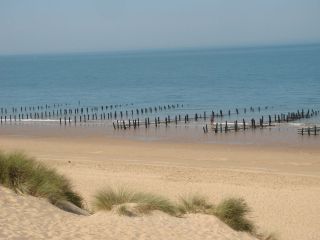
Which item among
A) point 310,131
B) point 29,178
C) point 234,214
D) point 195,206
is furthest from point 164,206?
point 310,131

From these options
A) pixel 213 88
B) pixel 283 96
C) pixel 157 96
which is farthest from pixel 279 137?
pixel 213 88

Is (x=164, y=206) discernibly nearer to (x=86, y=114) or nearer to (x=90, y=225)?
(x=90, y=225)

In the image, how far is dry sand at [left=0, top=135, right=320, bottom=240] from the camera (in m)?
12.3

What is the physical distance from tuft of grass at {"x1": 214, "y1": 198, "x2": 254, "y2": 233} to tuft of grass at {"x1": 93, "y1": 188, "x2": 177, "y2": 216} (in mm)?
1163

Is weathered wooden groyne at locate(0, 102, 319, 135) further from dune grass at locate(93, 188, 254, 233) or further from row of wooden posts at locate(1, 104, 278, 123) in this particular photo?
dune grass at locate(93, 188, 254, 233)

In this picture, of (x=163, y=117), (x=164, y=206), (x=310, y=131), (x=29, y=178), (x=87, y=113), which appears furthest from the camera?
(x=87, y=113)

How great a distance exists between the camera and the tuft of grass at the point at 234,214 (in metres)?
14.1

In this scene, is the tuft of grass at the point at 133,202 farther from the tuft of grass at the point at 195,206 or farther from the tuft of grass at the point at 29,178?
the tuft of grass at the point at 29,178

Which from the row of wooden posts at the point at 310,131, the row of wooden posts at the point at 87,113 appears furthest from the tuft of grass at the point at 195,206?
the row of wooden posts at the point at 87,113

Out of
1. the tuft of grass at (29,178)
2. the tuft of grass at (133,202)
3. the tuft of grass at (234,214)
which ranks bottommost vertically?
the tuft of grass at (234,214)

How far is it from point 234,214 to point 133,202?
2.56m

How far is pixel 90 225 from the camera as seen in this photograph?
12305mm

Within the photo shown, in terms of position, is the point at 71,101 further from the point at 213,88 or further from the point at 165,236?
the point at 165,236

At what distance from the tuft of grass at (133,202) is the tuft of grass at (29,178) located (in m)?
1.08
